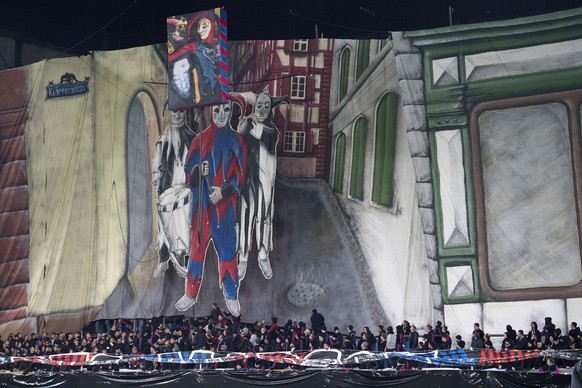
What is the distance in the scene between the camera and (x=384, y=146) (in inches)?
1144

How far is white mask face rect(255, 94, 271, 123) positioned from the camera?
101ft

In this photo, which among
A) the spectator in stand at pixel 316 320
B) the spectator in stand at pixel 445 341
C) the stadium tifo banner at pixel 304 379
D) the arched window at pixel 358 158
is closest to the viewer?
the stadium tifo banner at pixel 304 379

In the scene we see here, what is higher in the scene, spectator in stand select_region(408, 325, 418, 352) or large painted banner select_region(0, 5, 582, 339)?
large painted banner select_region(0, 5, 582, 339)

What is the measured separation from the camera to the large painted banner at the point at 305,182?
27016 mm

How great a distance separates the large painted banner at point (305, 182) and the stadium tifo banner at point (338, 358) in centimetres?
640

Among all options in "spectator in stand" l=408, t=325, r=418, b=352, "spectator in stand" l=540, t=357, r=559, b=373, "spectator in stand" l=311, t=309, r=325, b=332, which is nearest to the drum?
"spectator in stand" l=311, t=309, r=325, b=332

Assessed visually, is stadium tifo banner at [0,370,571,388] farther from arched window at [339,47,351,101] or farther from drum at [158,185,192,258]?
arched window at [339,47,351,101]

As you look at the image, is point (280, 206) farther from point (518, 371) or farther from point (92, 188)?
point (518, 371)

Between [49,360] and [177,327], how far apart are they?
18.8ft

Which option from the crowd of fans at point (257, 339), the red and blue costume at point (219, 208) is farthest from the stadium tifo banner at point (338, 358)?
the red and blue costume at point (219, 208)

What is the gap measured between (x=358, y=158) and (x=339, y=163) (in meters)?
0.66

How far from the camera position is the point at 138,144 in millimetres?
32344

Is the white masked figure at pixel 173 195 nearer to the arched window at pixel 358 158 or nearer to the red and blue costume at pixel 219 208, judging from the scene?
the red and blue costume at pixel 219 208

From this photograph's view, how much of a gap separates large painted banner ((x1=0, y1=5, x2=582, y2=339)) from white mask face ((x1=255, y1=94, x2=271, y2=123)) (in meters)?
0.04
